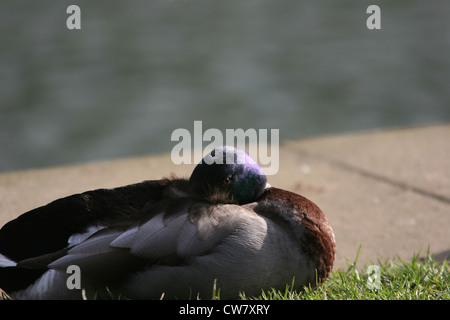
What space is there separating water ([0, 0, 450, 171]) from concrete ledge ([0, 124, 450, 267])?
7.59ft

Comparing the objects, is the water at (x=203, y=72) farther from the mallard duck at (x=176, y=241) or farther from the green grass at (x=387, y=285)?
the mallard duck at (x=176, y=241)

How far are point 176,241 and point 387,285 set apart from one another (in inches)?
42.8

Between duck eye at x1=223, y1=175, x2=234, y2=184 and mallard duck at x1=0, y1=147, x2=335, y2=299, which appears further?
duck eye at x1=223, y1=175, x2=234, y2=184

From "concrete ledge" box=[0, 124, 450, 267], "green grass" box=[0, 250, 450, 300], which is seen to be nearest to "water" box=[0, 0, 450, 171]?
"concrete ledge" box=[0, 124, 450, 267]

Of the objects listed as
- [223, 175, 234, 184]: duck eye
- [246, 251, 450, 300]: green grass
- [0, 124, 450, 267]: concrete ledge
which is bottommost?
[246, 251, 450, 300]: green grass

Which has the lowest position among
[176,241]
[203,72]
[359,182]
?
[359,182]

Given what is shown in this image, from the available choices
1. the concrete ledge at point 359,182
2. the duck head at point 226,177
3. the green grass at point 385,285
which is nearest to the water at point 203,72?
the concrete ledge at point 359,182

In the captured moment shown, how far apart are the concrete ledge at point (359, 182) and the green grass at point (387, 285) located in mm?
283

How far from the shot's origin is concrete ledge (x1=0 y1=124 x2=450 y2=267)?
405cm

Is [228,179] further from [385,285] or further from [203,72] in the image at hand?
[203,72]

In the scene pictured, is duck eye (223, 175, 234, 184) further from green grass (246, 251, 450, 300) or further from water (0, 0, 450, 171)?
water (0, 0, 450, 171)

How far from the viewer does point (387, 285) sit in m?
3.19

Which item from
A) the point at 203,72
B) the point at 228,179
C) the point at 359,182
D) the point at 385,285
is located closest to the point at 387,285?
the point at 385,285
